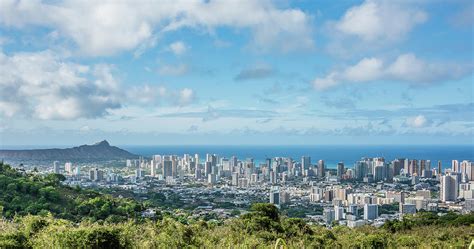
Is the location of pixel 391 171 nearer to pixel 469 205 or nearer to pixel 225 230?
pixel 469 205

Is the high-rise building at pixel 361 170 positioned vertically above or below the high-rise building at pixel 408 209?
above

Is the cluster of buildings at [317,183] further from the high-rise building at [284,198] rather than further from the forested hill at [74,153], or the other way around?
the forested hill at [74,153]

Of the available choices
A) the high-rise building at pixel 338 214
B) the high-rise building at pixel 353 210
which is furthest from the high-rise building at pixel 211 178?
the high-rise building at pixel 338 214

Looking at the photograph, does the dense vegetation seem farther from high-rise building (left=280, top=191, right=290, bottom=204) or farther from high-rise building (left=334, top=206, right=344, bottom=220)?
high-rise building (left=280, top=191, right=290, bottom=204)

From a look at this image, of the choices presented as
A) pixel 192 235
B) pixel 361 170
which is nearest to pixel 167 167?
pixel 361 170

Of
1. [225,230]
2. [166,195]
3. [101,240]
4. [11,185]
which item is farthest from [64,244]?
[166,195]

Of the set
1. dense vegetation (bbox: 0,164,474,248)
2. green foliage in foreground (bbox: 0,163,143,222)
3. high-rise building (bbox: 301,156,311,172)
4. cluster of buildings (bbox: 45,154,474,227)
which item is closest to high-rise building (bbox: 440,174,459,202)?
cluster of buildings (bbox: 45,154,474,227)
